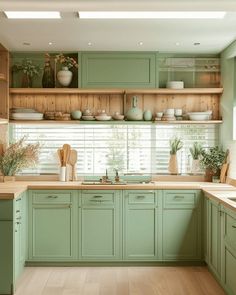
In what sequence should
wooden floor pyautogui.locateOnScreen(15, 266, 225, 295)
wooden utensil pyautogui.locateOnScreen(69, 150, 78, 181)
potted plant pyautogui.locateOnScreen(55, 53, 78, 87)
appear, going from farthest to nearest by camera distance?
wooden utensil pyautogui.locateOnScreen(69, 150, 78, 181), potted plant pyautogui.locateOnScreen(55, 53, 78, 87), wooden floor pyautogui.locateOnScreen(15, 266, 225, 295)

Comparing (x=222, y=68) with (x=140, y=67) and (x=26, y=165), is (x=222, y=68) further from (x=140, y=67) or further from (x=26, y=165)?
(x=26, y=165)

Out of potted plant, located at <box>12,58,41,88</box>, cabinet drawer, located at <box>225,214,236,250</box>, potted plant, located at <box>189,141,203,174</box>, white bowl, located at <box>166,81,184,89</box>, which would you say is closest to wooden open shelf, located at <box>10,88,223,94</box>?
white bowl, located at <box>166,81,184,89</box>

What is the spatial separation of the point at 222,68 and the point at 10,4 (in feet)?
10.0

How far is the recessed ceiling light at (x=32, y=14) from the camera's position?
4207 mm

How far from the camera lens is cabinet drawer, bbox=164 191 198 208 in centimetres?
539

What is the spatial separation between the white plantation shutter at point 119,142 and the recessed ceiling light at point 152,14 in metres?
2.08

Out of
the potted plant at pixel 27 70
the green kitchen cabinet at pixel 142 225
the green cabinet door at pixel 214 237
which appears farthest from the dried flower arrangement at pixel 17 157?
the green cabinet door at pixel 214 237

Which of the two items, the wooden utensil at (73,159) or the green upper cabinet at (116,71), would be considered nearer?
the green upper cabinet at (116,71)

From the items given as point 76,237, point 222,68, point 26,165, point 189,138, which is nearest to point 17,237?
point 76,237

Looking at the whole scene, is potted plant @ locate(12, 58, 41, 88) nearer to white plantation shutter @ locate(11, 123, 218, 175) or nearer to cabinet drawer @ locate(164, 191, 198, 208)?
white plantation shutter @ locate(11, 123, 218, 175)

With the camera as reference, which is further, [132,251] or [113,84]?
[113,84]

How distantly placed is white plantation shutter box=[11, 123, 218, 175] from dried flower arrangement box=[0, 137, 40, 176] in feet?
0.81

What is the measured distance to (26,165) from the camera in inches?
233

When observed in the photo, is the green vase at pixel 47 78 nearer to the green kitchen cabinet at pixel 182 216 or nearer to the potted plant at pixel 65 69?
the potted plant at pixel 65 69
